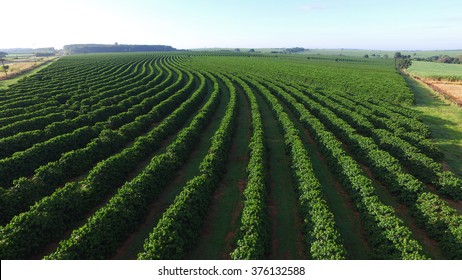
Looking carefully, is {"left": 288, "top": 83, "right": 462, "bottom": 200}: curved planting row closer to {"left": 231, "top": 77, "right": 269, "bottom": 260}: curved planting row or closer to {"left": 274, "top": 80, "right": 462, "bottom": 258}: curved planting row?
{"left": 274, "top": 80, "right": 462, "bottom": 258}: curved planting row

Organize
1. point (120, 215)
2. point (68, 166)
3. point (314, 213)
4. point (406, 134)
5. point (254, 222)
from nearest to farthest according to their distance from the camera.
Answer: point (254, 222)
point (120, 215)
point (314, 213)
point (68, 166)
point (406, 134)

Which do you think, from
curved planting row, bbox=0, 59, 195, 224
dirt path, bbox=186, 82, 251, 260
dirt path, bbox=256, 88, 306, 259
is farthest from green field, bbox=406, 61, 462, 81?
curved planting row, bbox=0, 59, 195, 224

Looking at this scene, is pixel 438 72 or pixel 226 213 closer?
pixel 226 213


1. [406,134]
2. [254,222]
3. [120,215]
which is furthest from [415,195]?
[120,215]

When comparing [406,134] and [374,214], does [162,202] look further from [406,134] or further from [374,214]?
[406,134]

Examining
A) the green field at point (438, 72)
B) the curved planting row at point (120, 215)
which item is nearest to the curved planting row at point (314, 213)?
the curved planting row at point (120, 215)

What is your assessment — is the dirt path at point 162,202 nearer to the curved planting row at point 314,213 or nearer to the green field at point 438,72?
the curved planting row at point 314,213

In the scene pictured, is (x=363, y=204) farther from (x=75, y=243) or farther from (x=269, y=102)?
(x=269, y=102)

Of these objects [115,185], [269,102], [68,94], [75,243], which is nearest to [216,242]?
[75,243]

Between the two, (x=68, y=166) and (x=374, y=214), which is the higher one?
(x=374, y=214)

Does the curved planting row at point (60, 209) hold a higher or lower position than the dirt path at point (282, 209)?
higher

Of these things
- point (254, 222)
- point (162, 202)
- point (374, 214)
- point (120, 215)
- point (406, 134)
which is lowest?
point (162, 202)
